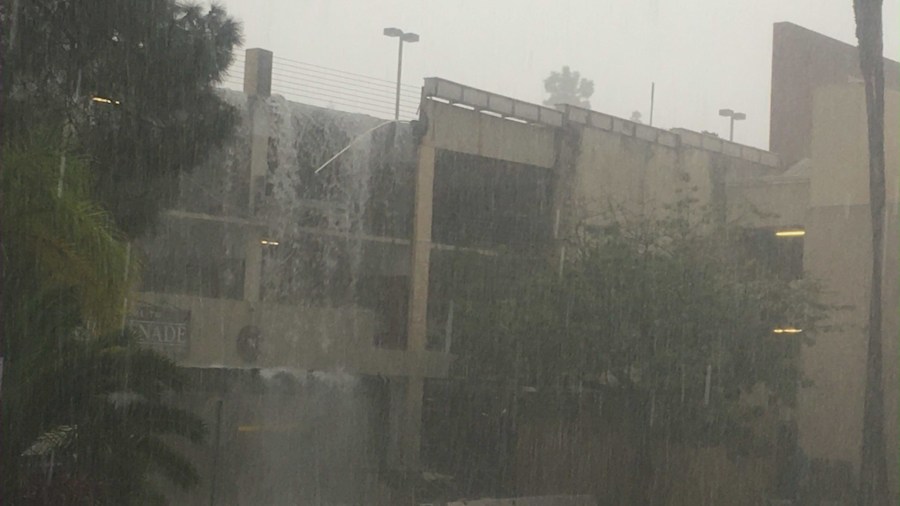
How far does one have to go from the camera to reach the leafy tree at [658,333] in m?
19.5

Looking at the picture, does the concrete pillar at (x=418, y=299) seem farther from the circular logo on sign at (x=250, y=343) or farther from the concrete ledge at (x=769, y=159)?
the concrete ledge at (x=769, y=159)

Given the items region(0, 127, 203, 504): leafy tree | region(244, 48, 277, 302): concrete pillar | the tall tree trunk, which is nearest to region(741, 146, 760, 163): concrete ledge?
the tall tree trunk

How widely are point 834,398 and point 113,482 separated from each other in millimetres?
16535

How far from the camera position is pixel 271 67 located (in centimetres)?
2625

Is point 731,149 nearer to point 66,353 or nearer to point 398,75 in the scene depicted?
point 398,75

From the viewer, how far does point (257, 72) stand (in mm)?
25875

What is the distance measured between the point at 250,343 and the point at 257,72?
6174 mm

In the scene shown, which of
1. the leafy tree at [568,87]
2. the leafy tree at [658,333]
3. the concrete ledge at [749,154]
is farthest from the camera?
the leafy tree at [568,87]

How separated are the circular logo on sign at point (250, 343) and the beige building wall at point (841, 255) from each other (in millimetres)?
10968

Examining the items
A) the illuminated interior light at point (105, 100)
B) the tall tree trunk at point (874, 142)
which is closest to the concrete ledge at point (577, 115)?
the tall tree trunk at point (874, 142)

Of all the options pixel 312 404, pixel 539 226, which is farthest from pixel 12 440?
pixel 539 226

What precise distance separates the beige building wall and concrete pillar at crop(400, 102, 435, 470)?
315 inches

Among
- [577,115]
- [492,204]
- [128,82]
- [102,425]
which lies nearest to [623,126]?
[577,115]

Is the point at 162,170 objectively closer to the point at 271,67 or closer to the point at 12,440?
the point at 12,440
